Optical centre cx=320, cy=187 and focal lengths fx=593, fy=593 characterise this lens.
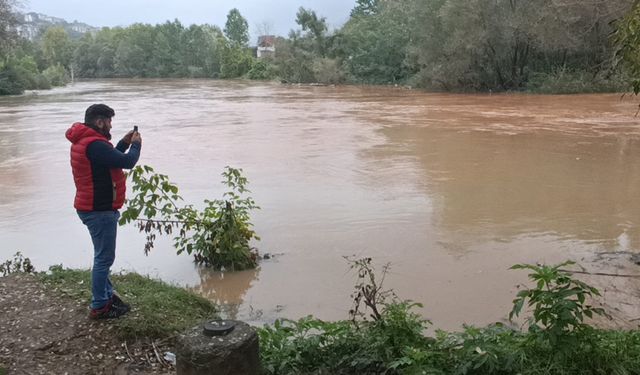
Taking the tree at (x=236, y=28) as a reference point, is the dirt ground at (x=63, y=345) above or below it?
below

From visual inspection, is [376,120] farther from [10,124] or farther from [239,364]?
[239,364]

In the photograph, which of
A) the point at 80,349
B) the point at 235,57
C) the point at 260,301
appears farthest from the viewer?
the point at 235,57

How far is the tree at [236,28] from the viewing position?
A: 108m

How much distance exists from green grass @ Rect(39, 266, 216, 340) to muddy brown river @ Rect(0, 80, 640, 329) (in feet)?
2.45

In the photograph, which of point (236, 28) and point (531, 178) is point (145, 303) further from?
point (236, 28)

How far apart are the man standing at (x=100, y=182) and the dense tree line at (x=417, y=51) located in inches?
151

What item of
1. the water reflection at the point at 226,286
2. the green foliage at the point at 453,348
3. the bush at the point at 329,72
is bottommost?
the water reflection at the point at 226,286

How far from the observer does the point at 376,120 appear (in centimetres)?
2316

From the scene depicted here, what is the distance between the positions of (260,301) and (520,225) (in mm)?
4254

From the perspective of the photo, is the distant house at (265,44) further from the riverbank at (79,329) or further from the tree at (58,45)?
the riverbank at (79,329)

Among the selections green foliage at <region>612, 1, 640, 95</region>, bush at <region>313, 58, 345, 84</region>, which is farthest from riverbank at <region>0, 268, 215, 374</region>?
bush at <region>313, 58, 345, 84</region>

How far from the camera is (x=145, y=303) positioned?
191 inches

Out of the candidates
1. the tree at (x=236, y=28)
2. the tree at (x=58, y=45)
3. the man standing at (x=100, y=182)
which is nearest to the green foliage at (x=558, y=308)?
the man standing at (x=100, y=182)

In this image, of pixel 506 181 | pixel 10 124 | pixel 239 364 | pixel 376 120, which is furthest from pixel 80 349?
pixel 10 124
